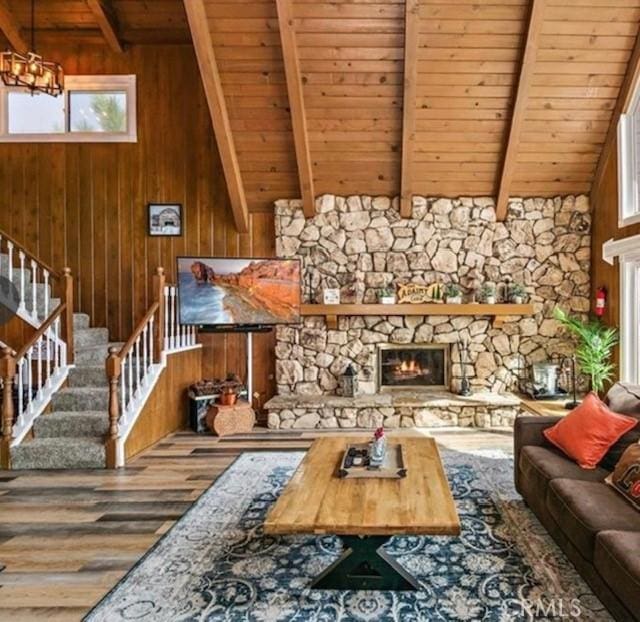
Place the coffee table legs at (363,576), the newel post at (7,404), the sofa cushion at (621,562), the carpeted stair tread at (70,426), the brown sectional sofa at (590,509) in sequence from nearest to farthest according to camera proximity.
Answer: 1. the sofa cushion at (621,562)
2. the brown sectional sofa at (590,509)
3. the coffee table legs at (363,576)
4. the newel post at (7,404)
5. the carpeted stair tread at (70,426)

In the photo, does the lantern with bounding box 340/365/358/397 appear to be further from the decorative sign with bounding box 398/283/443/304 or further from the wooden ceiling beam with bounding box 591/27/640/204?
the wooden ceiling beam with bounding box 591/27/640/204

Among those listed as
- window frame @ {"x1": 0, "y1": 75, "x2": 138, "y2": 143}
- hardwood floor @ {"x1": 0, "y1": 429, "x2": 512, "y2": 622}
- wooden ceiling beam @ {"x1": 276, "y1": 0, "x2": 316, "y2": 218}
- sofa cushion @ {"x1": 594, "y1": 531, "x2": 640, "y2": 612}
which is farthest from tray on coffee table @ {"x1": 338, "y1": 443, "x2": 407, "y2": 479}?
window frame @ {"x1": 0, "y1": 75, "x2": 138, "y2": 143}

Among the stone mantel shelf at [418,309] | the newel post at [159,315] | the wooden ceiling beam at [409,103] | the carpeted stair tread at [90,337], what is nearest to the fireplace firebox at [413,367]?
the stone mantel shelf at [418,309]

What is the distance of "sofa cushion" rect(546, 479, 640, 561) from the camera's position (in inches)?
96.0

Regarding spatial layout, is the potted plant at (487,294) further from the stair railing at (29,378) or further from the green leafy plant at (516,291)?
the stair railing at (29,378)

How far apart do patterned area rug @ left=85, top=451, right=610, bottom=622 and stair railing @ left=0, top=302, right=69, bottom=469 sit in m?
2.19

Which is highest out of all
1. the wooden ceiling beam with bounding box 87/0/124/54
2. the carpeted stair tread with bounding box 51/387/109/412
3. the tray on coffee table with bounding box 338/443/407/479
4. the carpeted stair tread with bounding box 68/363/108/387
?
the wooden ceiling beam with bounding box 87/0/124/54

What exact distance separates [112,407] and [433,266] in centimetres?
407

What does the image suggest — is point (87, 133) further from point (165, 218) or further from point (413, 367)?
point (413, 367)

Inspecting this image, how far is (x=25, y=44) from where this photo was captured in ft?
Result: 21.9

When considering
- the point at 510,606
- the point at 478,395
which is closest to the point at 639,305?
the point at 478,395

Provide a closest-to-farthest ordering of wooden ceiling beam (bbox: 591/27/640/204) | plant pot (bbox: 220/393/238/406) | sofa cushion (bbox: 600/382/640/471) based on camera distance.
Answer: sofa cushion (bbox: 600/382/640/471), wooden ceiling beam (bbox: 591/27/640/204), plant pot (bbox: 220/393/238/406)

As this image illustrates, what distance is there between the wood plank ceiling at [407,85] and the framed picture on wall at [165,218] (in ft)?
3.27

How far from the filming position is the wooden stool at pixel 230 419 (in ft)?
19.2
